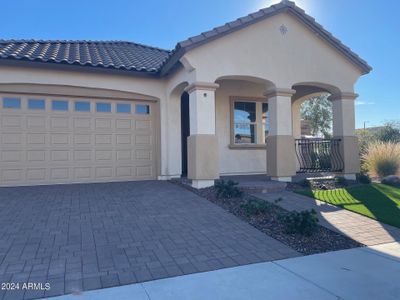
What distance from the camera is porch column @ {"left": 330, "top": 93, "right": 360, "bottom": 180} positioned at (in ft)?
36.8

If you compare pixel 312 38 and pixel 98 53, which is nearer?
pixel 312 38

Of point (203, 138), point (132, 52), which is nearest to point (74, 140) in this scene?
point (203, 138)

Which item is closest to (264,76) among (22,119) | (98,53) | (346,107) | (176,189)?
(346,107)

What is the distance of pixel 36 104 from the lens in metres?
10.4

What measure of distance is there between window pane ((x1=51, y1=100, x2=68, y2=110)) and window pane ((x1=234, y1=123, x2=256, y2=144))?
6336 millimetres

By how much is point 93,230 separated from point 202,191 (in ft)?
12.5

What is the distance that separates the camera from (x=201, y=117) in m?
9.15

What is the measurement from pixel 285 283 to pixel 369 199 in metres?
5.64

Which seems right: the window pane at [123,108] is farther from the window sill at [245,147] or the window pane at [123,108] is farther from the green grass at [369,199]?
the green grass at [369,199]

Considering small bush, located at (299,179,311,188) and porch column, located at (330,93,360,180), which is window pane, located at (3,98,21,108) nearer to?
small bush, located at (299,179,311,188)

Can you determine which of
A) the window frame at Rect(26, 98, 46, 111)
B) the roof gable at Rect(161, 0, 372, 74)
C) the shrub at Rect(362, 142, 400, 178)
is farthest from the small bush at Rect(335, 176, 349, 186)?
the window frame at Rect(26, 98, 46, 111)

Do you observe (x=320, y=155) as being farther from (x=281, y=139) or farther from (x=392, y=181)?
(x=281, y=139)

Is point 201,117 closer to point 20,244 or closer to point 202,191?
point 202,191

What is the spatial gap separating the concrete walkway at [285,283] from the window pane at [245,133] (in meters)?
8.33
